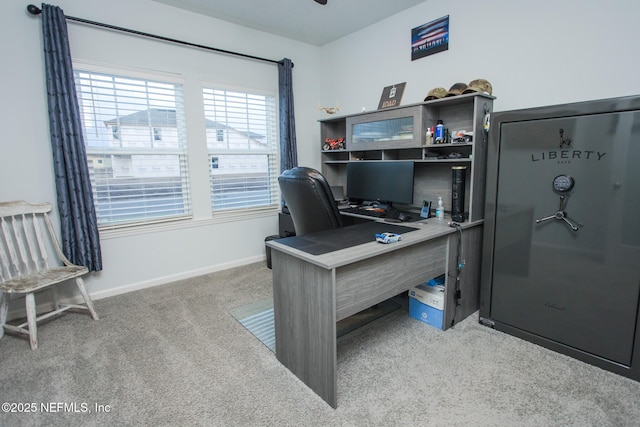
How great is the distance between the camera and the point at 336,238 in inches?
77.4

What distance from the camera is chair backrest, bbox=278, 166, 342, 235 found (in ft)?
6.45

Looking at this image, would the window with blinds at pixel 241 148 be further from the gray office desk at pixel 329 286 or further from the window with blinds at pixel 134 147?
the gray office desk at pixel 329 286

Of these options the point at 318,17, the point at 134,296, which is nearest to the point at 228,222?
the point at 134,296

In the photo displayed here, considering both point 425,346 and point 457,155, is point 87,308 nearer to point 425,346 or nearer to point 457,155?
point 425,346

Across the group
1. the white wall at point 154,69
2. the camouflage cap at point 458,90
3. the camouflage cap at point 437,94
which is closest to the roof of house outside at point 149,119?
the white wall at point 154,69

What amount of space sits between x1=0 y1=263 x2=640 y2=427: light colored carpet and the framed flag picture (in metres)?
2.40

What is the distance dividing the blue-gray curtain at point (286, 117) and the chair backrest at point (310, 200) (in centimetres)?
170

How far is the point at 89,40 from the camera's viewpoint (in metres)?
2.70

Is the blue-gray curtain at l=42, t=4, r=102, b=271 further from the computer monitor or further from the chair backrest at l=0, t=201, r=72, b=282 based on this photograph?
the computer monitor

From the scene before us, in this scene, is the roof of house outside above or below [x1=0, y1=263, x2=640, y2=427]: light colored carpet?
above

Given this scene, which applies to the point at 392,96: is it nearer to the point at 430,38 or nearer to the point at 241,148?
the point at 430,38

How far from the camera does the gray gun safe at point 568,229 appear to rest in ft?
5.79

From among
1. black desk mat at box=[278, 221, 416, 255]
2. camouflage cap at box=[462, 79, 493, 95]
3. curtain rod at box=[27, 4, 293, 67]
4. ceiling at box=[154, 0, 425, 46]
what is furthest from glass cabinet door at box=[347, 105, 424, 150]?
curtain rod at box=[27, 4, 293, 67]

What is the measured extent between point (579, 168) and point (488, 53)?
4.13 feet
